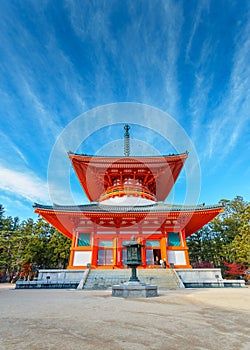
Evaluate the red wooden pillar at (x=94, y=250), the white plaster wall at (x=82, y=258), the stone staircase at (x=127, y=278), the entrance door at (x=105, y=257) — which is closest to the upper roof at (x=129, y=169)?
the red wooden pillar at (x=94, y=250)

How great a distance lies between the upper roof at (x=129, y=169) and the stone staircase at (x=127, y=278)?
29.2ft

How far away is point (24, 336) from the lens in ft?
8.00

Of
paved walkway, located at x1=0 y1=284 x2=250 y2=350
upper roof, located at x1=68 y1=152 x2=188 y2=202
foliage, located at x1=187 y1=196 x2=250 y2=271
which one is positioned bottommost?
paved walkway, located at x1=0 y1=284 x2=250 y2=350

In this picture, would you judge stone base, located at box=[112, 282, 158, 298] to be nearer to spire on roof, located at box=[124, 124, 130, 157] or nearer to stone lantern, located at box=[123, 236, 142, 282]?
stone lantern, located at box=[123, 236, 142, 282]

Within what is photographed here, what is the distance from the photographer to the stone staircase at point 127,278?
1101cm

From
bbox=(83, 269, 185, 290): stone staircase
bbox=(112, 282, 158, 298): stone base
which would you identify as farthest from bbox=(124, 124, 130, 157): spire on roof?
bbox=(112, 282, 158, 298): stone base

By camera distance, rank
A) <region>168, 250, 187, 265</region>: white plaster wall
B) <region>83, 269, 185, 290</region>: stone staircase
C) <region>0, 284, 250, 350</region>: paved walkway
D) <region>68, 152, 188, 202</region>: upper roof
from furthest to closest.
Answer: <region>68, 152, 188, 202</region>: upper roof
<region>168, 250, 187, 265</region>: white plaster wall
<region>83, 269, 185, 290</region>: stone staircase
<region>0, 284, 250, 350</region>: paved walkway

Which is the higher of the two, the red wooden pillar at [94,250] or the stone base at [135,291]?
the red wooden pillar at [94,250]

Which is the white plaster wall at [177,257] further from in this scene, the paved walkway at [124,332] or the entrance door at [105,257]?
the paved walkway at [124,332]

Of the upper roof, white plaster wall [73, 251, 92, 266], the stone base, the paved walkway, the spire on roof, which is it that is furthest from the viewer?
the spire on roof

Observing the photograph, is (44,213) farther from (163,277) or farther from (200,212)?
(200,212)

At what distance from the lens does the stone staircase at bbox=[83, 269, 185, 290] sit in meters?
11.0

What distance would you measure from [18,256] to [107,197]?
15.0 metres

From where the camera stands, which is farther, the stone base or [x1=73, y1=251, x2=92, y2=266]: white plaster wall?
[x1=73, y1=251, x2=92, y2=266]: white plaster wall
